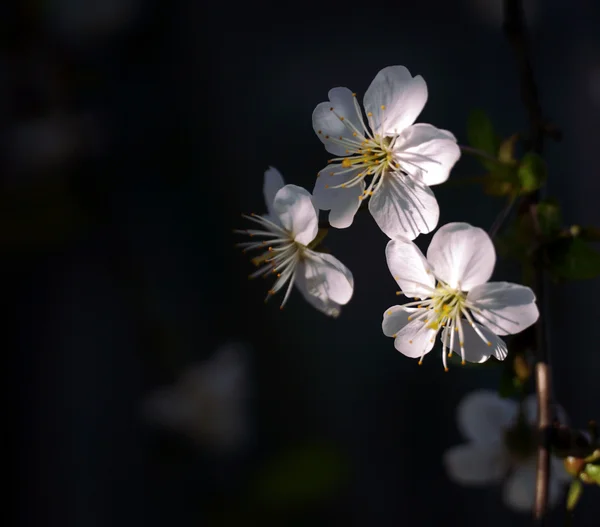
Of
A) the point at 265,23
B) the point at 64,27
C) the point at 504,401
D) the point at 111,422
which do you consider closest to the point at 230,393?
the point at 111,422

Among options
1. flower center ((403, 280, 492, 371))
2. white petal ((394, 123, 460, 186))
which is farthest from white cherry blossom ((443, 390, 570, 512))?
white petal ((394, 123, 460, 186))

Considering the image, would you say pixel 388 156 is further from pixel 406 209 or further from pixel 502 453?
pixel 502 453

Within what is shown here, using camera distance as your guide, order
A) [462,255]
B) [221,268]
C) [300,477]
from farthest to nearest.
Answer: [221,268] → [300,477] → [462,255]

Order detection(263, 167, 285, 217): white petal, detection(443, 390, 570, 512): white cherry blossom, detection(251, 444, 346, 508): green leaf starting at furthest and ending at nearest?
detection(251, 444, 346, 508): green leaf → detection(443, 390, 570, 512): white cherry blossom → detection(263, 167, 285, 217): white petal

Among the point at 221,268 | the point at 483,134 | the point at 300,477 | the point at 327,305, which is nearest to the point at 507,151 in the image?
the point at 483,134

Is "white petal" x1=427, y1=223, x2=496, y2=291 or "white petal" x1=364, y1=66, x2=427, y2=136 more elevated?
"white petal" x1=364, y1=66, x2=427, y2=136

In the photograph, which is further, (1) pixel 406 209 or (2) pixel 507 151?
(2) pixel 507 151

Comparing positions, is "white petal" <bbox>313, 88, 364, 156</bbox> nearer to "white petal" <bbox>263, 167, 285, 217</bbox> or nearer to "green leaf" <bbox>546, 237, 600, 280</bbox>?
"white petal" <bbox>263, 167, 285, 217</bbox>
